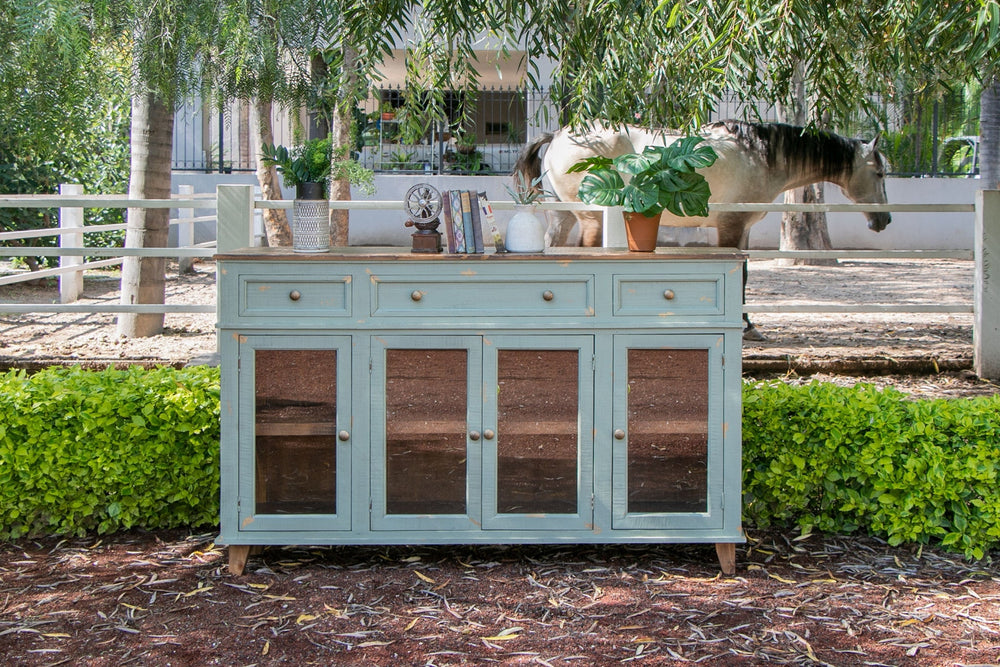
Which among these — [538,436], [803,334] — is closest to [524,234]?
[538,436]

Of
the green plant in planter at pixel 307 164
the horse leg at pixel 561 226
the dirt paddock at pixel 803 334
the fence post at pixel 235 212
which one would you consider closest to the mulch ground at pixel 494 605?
the green plant in planter at pixel 307 164

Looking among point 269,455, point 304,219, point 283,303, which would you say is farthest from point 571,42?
point 269,455

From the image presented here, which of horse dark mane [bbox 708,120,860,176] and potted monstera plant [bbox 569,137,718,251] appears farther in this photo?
horse dark mane [bbox 708,120,860,176]

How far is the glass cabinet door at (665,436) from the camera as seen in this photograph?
359 cm

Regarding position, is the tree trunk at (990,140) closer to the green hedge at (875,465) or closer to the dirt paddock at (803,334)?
the dirt paddock at (803,334)

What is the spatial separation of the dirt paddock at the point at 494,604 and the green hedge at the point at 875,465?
10 cm

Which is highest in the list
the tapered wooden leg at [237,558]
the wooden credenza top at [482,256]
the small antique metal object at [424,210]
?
the small antique metal object at [424,210]

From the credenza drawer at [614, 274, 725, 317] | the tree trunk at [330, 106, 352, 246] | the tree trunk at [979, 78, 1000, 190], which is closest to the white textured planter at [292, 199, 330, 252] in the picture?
the credenza drawer at [614, 274, 725, 317]

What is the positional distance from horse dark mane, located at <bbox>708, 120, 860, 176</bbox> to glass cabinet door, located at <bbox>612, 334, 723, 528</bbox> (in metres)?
4.14

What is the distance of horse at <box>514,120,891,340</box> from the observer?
24.3ft

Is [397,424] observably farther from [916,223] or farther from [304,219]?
[916,223]

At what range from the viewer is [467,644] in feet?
10.1

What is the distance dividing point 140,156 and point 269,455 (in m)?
4.10

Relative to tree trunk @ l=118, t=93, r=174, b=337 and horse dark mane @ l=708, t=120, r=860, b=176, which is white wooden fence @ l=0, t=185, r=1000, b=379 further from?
horse dark mane @ l=708, t=120, r=860, b=176
